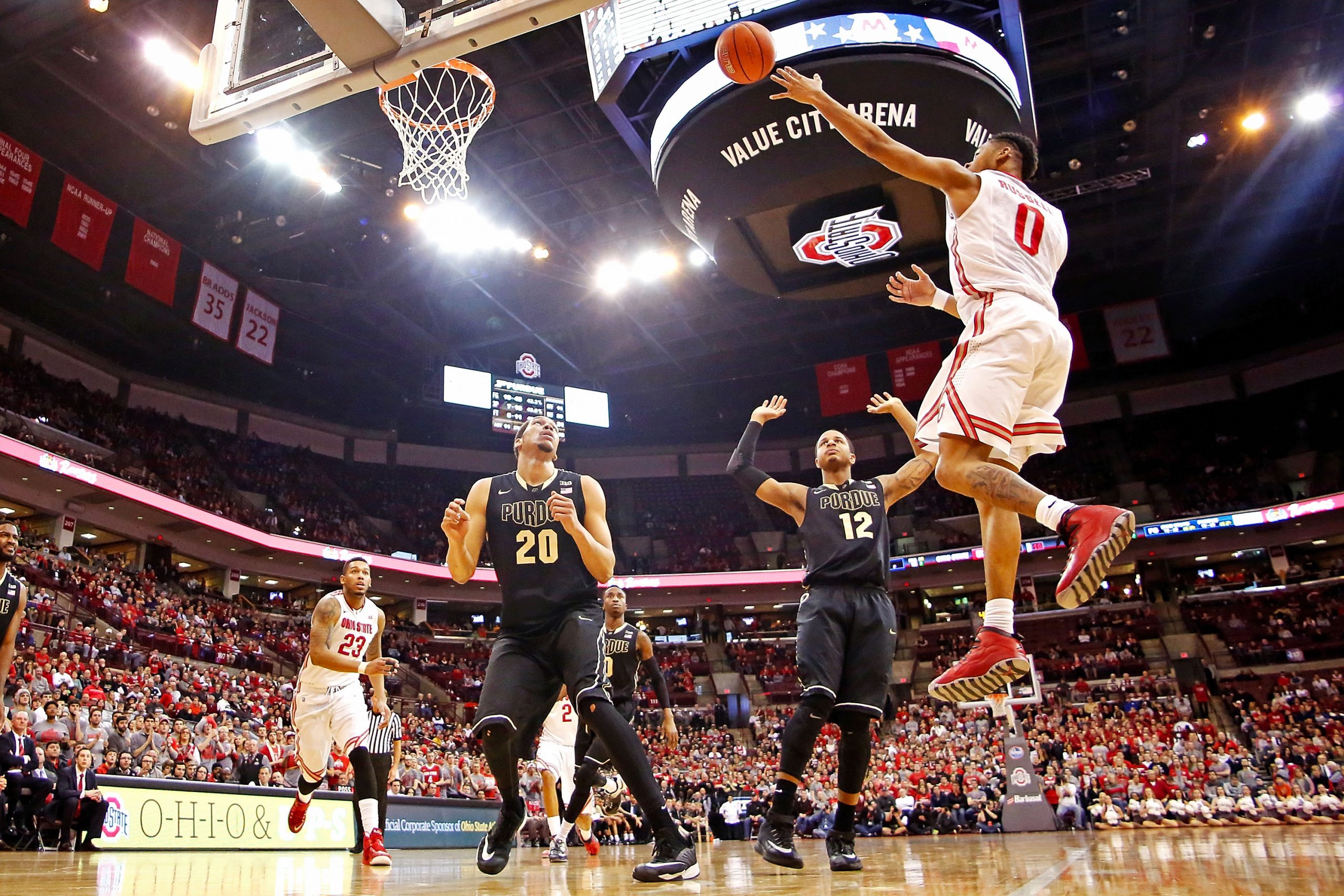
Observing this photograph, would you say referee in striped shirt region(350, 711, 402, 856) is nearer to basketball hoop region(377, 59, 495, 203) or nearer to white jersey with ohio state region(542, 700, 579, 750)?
white jersey with ohio state region(542, 700, 579, 750)

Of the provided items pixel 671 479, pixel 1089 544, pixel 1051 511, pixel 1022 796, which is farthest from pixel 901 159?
pixel 671 479

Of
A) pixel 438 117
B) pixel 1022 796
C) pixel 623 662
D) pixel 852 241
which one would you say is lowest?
pixel 1022 796

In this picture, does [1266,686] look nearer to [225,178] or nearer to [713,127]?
[713,127]

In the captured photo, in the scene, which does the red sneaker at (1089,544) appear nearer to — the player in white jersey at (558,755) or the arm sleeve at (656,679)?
the arm sleeve at (656,679)

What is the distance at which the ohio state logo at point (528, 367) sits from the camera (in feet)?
91.7

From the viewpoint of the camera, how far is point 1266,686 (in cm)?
2389

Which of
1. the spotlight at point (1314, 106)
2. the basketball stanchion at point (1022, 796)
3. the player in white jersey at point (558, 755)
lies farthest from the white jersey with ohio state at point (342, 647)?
the spotlight at point (1314, 106)

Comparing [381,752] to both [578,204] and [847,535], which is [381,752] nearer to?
[847,535]

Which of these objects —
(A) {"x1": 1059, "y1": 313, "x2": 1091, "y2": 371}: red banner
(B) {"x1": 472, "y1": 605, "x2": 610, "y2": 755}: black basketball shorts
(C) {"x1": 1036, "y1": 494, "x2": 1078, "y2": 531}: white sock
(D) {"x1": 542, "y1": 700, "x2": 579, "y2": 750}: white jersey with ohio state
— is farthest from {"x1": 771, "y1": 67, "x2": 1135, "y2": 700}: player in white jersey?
(A) {"x1": 1059, "y1": 313, "x2": 1091, "y2": 371}: red banner

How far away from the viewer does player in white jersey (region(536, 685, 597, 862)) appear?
24.6ft

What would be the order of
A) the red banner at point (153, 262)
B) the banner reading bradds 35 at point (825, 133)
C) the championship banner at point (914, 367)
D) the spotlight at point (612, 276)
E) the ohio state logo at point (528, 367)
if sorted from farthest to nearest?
the championship banner at point (914, 367), the ohio state logo at point (528, 367), the spotlight at point (612, 276), the red banner at point (153, 262), the banner reading bradds 35 at point (825, 133)

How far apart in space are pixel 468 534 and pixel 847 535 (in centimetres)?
197

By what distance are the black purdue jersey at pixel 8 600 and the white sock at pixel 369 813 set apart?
107 inches

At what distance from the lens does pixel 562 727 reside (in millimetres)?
7984
